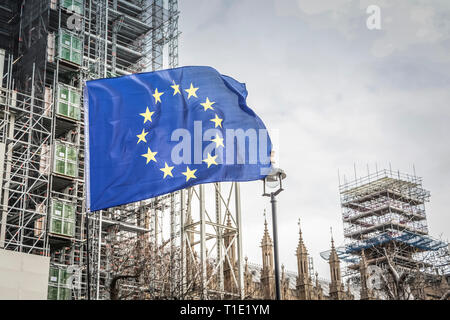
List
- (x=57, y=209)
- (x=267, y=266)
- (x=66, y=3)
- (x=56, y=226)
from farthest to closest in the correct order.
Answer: (x=267, y=266) → (x=66, y=3) → (x=57, y=209) → (x=56, y=226)

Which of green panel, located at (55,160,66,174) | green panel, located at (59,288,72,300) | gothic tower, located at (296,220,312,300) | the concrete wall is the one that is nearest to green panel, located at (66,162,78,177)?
green panel, located at (55,160,66,174)

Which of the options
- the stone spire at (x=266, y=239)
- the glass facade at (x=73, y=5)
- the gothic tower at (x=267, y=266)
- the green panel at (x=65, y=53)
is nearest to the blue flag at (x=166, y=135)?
the green panel at (x=65, y=53)

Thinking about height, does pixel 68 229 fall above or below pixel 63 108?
below

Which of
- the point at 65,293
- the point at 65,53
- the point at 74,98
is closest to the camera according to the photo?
the point at 65,293

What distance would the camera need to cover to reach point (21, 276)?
2966 cm

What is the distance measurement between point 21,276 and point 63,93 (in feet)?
80.3

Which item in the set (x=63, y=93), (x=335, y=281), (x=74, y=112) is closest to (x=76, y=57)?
(x=63, y=93)

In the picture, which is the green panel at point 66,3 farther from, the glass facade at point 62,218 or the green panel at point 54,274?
the green panel at point 54,274

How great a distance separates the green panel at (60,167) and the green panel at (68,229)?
405cm

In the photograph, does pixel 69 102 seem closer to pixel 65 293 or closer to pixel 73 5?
pixel 73 5
